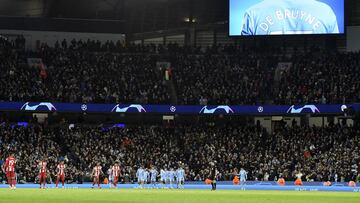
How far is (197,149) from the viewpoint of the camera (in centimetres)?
5922

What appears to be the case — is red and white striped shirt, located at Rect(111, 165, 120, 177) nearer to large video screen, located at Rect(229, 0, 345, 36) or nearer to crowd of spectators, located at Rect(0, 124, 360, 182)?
crowd of spectators, located at Rect(0, 124, 360, 182)

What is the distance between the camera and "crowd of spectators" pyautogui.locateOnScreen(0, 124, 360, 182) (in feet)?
178

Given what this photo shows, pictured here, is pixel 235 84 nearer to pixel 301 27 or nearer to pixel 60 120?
pixel 301 27

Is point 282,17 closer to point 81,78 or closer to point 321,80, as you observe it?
point 321,80

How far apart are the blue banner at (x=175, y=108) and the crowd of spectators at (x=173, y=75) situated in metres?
0.88

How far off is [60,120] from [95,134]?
634 cm

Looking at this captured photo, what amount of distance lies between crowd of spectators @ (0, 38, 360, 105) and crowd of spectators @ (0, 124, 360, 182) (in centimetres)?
285

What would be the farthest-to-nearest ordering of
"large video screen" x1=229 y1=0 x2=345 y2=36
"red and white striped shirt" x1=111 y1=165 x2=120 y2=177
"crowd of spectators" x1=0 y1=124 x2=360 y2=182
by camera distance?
"large video screen" x1=229 y1=0 x2=345 y2=36 → "crowd of spectators" x1=0 y1=124 x2=360 y2=182 → "red and white striped shirt" x1=111 y1=165 x2=120 y2=177

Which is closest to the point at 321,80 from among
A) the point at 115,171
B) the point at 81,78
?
the point at 81,78

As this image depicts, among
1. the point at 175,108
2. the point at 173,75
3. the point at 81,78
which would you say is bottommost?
the point at 175,108

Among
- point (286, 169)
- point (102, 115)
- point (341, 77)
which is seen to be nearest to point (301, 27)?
point (341, 77)

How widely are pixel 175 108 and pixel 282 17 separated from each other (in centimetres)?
1379

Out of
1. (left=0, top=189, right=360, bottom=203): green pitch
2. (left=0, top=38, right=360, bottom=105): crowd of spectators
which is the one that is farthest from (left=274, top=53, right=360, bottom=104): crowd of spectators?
(left=0, top=189, right=360, bottom=203): green pitch

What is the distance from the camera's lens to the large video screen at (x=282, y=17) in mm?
64312
